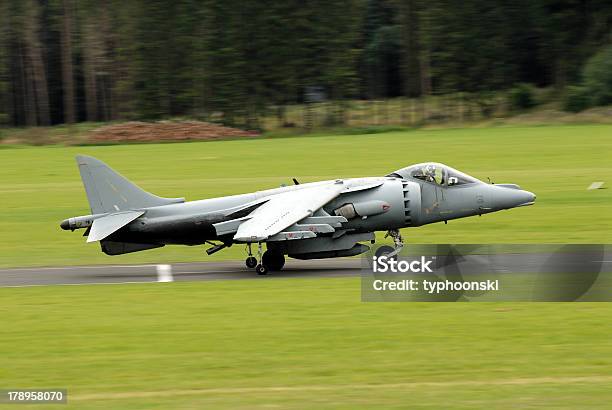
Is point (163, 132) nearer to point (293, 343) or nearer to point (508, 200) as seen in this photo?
point (508, 200)

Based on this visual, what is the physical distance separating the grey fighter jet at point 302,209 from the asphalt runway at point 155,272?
538mm

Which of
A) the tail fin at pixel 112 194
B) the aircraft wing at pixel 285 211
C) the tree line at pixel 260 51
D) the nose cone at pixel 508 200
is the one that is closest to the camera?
the aircraft wing at pixel 285 211

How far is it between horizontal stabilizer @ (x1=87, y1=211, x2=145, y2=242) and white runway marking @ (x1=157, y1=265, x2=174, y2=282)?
1.73 m

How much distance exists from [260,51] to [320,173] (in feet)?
122

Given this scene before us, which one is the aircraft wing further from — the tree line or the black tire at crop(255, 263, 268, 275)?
the tree line

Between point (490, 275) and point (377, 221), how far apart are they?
558 centimetres

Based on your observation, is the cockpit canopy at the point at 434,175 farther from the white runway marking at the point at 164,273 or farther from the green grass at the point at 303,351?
the white runway marking at the point at 164,273

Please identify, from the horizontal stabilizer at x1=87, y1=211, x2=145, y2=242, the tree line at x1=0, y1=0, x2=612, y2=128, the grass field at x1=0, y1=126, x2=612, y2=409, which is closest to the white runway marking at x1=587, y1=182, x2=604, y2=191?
the grass field at x1=0, y1=126, x2=612, y2=409

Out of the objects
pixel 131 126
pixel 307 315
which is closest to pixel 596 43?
pixel 131 126

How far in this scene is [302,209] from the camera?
25172 millimetres

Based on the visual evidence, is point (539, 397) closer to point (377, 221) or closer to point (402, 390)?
point (402, 390)

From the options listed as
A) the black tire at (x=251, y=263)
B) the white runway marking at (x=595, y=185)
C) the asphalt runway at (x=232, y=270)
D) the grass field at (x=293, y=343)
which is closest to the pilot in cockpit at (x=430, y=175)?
the asphalt runway at (x=232, y=270)

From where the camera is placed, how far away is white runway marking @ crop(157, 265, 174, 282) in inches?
1017

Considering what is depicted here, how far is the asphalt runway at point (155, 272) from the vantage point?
25.9 m
